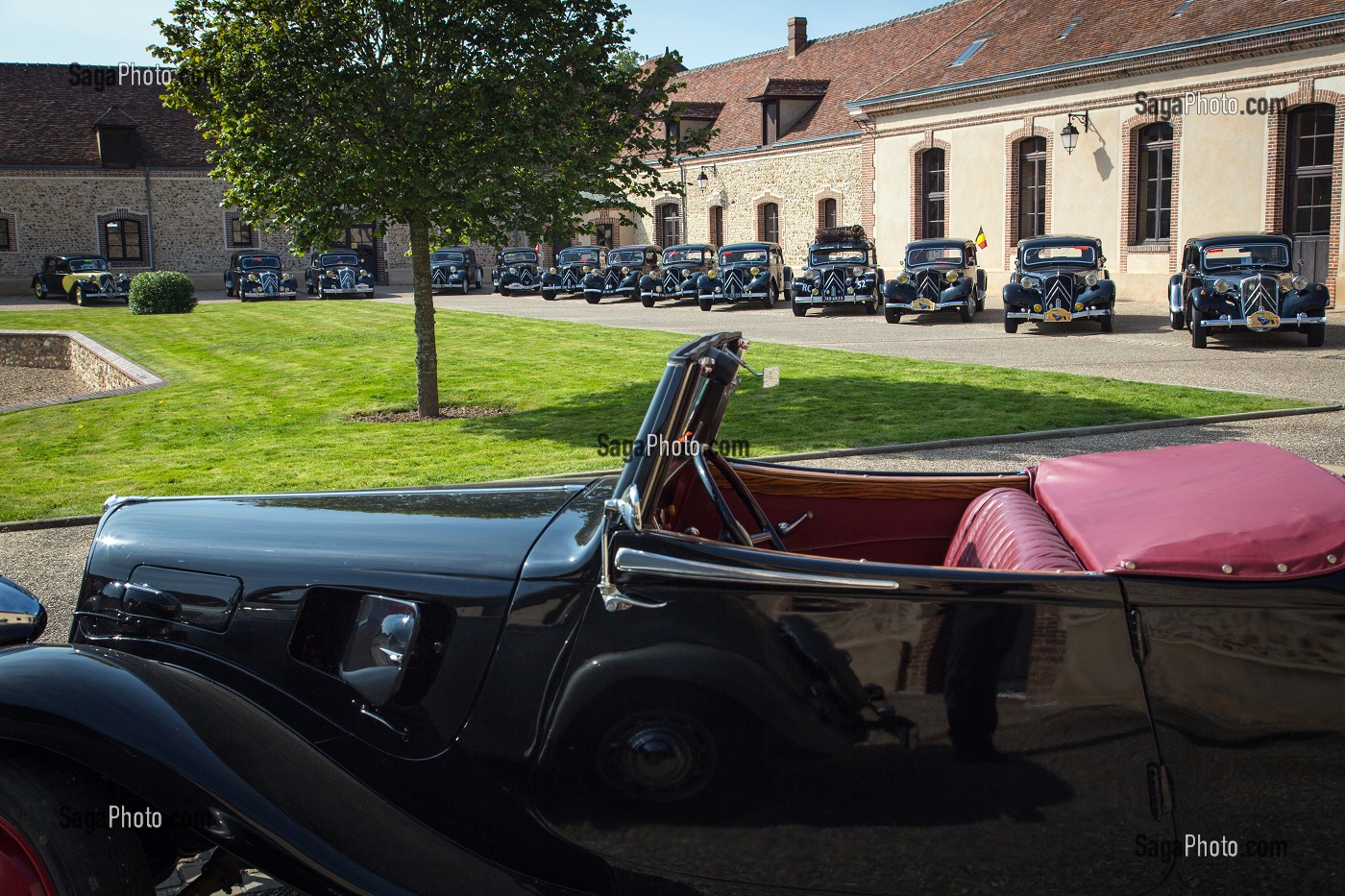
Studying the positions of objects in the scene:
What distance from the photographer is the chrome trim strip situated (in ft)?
7.14

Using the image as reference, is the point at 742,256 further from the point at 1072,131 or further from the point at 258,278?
the point at 258,278

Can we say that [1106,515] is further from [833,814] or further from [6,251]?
[6,251]

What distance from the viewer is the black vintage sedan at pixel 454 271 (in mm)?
39312

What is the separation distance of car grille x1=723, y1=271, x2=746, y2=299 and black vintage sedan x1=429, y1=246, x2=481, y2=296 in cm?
1414

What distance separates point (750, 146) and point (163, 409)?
94.4ft

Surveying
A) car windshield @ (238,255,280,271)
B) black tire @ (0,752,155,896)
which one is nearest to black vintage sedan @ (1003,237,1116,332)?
black tire @ (0,752,155,896)

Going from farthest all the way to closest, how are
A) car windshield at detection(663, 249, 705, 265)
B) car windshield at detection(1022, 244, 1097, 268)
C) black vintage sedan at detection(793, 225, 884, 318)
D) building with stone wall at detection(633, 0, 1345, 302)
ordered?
car windshield at detection(663, 249, 705, 265)
black vintage sedan at detection(793, 225, 884, 318)
building with stone wall at detection(633, 0, 1345, 302)
car windshield at detection(1022, 244, 1097, 268)

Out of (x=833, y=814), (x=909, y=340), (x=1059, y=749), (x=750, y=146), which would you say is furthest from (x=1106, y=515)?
(x=750, y=146)

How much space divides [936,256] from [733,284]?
6.02 meters

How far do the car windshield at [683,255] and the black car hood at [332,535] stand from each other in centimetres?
2834

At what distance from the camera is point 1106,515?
2.54 metres

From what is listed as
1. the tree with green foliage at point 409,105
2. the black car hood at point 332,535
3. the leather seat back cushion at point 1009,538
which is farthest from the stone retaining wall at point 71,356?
the leather seat back cushion at point 1009,538

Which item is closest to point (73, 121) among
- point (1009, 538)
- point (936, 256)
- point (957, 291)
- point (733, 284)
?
point (733, 284)

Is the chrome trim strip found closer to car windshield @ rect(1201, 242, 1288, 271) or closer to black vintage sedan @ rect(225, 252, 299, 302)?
car windshield @ rect(1201, 242, 1288, 271)
